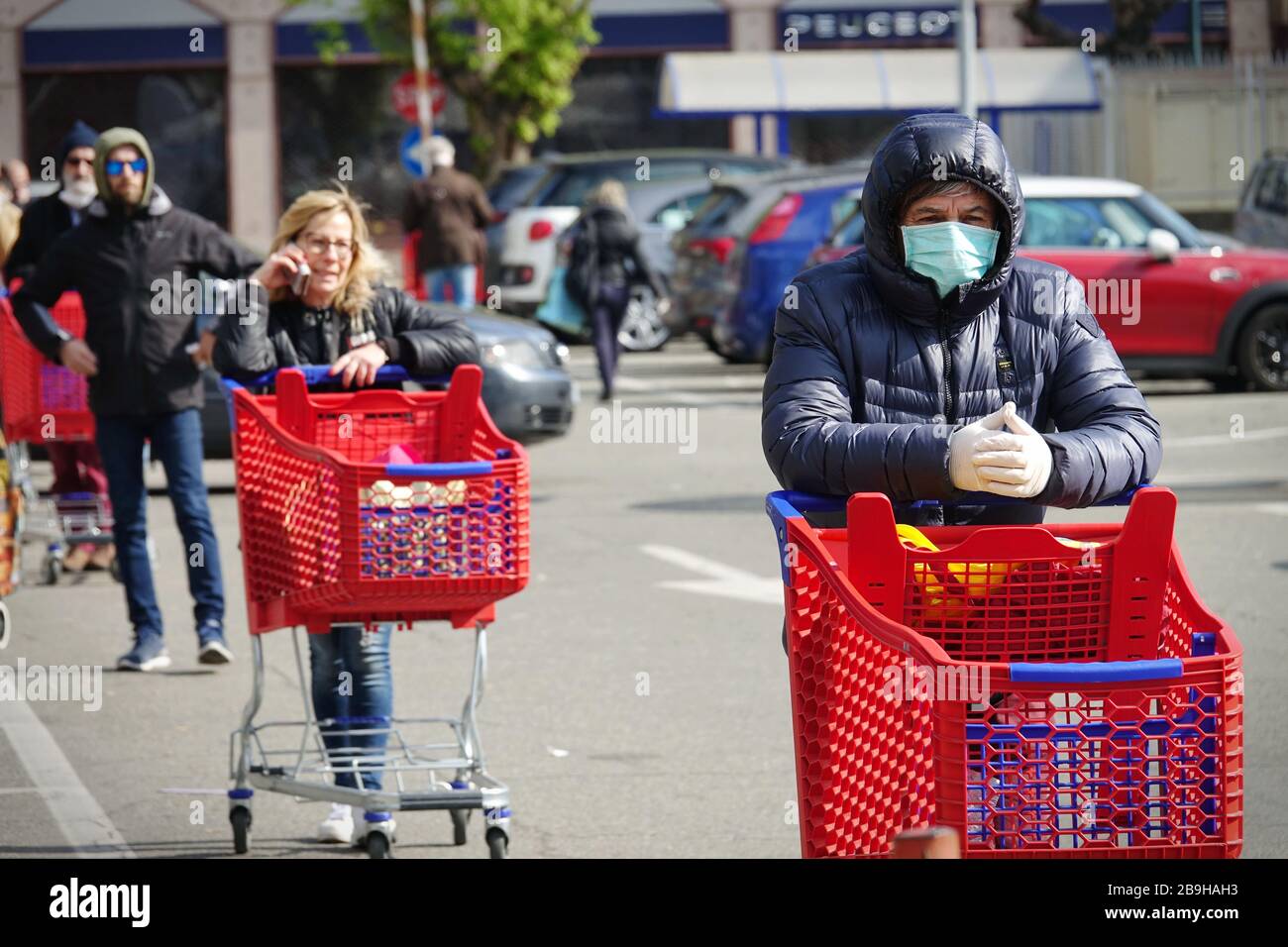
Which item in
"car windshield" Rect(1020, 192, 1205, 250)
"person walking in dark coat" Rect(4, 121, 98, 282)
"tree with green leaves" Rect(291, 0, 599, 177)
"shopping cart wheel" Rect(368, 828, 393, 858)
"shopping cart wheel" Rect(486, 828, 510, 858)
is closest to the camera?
"shopping cart wheel" Rect(486, 828, 510, 858)

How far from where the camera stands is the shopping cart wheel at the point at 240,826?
6.04 metres

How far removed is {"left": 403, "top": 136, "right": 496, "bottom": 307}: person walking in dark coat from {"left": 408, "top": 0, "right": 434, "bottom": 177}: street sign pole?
404 inches

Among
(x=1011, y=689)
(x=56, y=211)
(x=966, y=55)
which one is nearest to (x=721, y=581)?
(x=56, y=211)

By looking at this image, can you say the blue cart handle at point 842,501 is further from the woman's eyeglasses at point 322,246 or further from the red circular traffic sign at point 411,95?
the red circular traffic sign at point 411,95

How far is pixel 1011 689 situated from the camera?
3.12 meters

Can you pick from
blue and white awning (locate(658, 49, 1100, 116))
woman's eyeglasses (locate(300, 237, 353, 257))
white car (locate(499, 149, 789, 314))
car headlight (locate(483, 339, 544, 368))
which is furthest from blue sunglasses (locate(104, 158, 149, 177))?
blue and white awning (locate(658, 49, 1100, 116))

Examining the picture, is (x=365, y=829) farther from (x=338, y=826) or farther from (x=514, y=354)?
(x=514, y=354)

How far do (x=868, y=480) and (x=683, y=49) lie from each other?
3709cm

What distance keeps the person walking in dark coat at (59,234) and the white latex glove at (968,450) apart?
24.8 ft

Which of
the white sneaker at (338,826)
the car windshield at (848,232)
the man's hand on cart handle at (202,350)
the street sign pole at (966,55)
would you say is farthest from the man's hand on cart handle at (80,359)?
the street sign pole at (966,55)

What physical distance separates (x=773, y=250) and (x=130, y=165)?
36.8ft

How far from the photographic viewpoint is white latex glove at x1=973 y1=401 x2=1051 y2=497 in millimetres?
3654

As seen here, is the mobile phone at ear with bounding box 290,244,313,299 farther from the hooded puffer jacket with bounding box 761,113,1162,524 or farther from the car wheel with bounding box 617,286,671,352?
the car wheel with bounding box 617,286,671,352

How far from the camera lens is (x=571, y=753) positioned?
724 centimetres
